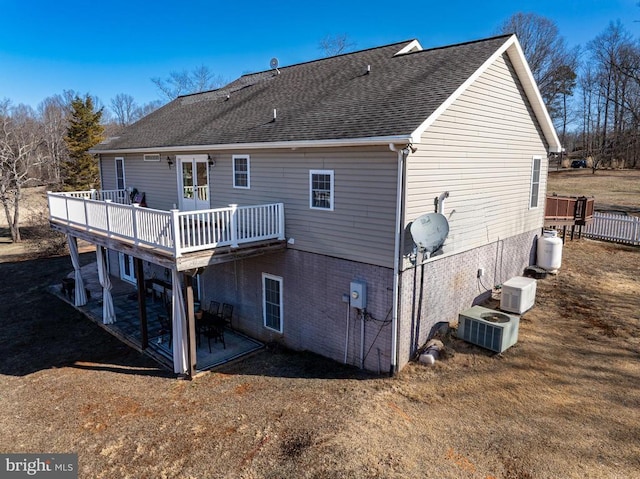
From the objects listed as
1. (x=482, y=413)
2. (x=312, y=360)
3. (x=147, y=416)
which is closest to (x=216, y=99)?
(x=312, y=360)

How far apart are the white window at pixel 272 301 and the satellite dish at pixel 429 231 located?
4208 mm

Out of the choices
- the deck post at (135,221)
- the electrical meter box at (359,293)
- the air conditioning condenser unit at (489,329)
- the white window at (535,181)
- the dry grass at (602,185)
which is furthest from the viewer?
the dry grass at (602,185)

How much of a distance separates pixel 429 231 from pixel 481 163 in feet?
11.6

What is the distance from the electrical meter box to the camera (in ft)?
31.2

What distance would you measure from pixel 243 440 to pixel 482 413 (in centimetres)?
439

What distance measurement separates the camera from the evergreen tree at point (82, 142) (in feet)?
110

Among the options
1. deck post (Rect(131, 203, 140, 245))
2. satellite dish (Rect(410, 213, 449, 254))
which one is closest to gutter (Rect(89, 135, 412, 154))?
satellite dish (Rect(410, 213, 449, 254))

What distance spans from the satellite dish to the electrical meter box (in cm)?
161

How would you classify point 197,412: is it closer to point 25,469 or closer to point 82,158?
point 25,469

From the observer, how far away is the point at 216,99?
17.3 meters

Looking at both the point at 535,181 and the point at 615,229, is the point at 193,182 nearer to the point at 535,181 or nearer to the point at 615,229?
the point at 535,181

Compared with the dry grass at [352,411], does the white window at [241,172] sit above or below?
above

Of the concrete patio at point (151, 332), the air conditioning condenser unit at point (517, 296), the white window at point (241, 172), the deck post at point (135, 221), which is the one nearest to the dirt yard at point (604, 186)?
the air conditioning condenser unit at point (517, 296)

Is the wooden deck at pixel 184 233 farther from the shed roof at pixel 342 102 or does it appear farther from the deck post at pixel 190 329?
the shed roof at pixel 342 102
